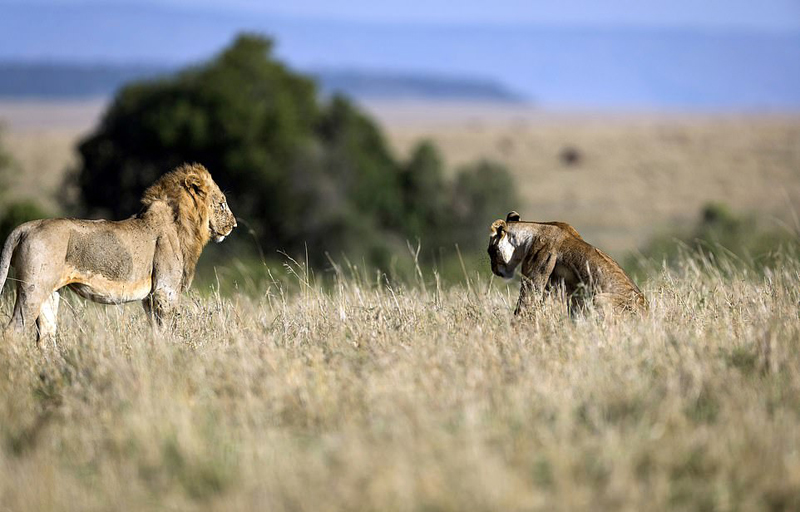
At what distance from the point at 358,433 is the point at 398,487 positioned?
30.9 inches

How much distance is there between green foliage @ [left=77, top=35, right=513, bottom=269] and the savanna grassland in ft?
115

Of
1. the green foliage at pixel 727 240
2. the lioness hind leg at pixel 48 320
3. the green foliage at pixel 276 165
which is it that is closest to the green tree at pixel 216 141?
the green foliage at pixel 276 165

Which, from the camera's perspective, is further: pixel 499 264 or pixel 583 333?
pixel 499 264

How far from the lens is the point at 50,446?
5.89 meters

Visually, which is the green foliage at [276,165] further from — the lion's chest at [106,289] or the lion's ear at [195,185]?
the lion's chest at [106,289]

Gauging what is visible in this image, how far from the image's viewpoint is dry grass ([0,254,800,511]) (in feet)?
16.3

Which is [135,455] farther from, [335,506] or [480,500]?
[480,500]

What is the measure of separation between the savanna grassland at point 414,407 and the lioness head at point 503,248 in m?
0.35

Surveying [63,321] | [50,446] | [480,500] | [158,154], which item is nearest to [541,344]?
[480,500]

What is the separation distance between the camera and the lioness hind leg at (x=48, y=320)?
8422 millimetres

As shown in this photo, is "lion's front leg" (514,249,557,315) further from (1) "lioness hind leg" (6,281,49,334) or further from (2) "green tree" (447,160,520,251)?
(2) "green tree" (447,160,520,251)

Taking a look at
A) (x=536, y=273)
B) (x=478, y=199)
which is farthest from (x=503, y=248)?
(x=478, y=199)

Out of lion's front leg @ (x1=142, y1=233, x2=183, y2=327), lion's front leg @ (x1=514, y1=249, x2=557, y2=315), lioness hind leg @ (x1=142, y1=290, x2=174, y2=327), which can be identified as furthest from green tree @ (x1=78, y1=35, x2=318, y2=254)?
lion's front leg @ (x1=514, y1=249, x2=557, y2=315)

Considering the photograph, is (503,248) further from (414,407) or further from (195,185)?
(414,407)
